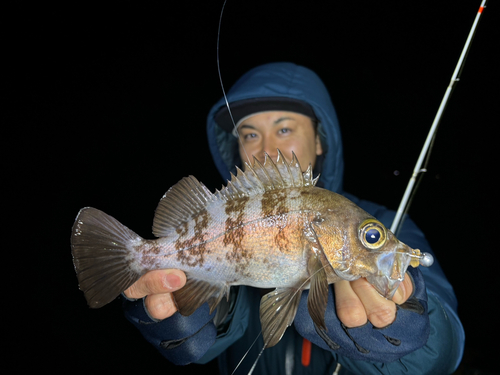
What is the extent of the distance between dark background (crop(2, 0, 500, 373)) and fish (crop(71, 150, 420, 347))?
4435mm

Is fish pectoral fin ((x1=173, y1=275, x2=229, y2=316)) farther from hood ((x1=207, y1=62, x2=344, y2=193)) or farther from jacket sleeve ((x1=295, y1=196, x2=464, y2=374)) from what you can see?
hood ((x1=207, y1=62, x2=344, y2=193))

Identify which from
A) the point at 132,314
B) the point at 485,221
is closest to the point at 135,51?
the point at 132,314

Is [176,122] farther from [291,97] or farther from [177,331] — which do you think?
[177,331]

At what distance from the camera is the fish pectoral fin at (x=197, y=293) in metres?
1.07

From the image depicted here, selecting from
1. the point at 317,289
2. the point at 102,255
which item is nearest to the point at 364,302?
the point at 317,289

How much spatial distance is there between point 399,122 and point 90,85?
8262mm

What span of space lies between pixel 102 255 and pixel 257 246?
2.05 ft

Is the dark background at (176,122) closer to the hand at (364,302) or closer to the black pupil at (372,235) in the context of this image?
the hand at (364,302)

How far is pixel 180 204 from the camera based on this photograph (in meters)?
1.16

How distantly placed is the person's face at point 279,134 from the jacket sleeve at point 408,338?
1.25 metres

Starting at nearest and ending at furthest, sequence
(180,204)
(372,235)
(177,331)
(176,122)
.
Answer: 1. (372,235)
2. (180,204)
3. (177,331)
4. (176,122)

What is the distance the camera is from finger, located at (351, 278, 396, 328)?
1.04m

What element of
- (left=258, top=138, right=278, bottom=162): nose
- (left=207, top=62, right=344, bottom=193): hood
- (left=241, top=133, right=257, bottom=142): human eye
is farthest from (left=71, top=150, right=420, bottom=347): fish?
(left=241, top=133, right=257, bottom=142): human eye

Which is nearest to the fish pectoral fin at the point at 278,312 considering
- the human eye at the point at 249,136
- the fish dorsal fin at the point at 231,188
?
the fish dorsal fin at the point at 231,188
